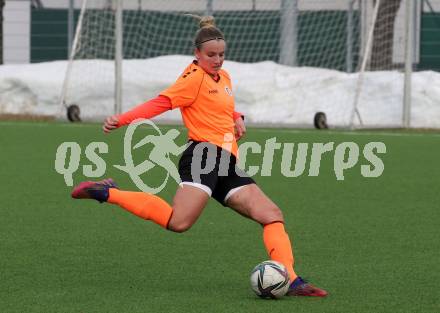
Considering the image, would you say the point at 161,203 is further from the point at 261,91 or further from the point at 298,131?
the point at 261,91

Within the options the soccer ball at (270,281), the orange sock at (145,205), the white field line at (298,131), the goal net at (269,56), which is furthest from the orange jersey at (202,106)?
the goal net at (269,56)

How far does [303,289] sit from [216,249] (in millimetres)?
1822

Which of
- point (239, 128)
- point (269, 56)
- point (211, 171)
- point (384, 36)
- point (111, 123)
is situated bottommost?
point (269, 56)

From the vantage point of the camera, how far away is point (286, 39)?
77.6 feet

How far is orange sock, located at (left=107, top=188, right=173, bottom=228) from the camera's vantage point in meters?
7.14

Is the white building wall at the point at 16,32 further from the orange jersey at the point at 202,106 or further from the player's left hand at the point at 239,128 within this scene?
the orange jersey at the point at 202,106

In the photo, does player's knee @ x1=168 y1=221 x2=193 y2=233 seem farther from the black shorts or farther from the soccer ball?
the soccer ball

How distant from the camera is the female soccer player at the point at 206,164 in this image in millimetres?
7016

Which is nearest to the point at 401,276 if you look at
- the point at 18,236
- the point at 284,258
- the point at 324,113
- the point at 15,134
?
the point at 284,258

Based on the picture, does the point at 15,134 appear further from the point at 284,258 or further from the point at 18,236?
the point at 284,258

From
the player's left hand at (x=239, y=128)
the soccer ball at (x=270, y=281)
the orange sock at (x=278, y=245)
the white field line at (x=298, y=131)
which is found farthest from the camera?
the white field line at (x=298, y=131)

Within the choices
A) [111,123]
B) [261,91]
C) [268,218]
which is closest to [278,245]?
[268,218]

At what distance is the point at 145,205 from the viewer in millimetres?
7215

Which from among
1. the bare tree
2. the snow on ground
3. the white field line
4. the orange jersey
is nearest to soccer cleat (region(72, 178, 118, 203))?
the orange jersey
